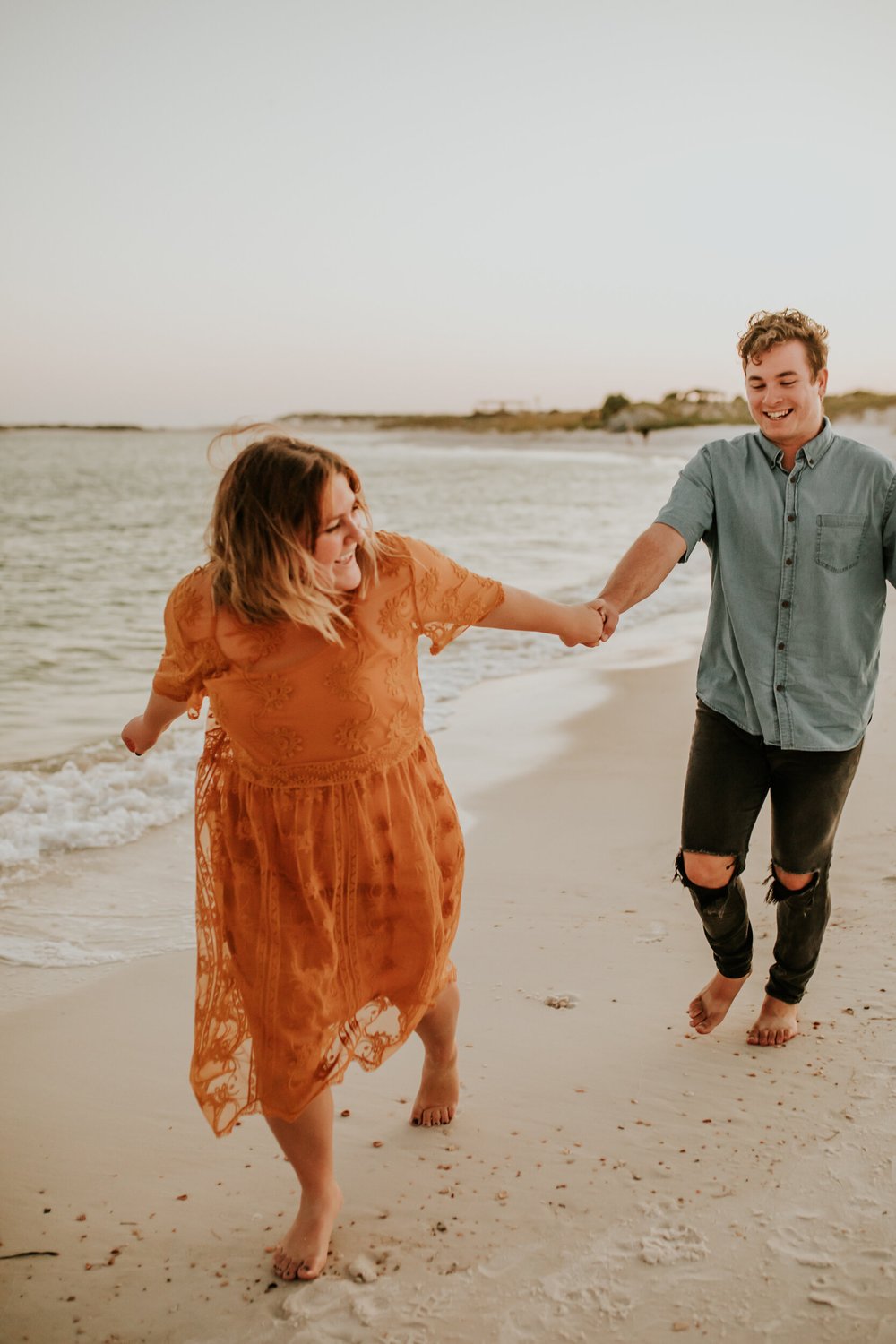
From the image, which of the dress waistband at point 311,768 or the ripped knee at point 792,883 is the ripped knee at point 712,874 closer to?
the ripped knee at point 792,883

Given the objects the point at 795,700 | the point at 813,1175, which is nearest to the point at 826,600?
the point at 795,700

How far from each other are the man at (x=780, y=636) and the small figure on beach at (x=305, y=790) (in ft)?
3.07

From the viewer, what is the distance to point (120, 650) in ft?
33.9

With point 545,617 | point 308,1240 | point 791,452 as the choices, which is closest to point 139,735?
point 545,617

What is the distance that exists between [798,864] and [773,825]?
0.44 ft

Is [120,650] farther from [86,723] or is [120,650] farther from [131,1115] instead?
[131,1115]

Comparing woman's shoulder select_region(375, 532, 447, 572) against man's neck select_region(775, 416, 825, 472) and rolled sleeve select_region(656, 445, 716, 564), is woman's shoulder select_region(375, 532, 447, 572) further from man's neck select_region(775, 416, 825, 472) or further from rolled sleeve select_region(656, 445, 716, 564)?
man's neck select_region(775, 416, 825, 472)

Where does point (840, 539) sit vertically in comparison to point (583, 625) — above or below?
above

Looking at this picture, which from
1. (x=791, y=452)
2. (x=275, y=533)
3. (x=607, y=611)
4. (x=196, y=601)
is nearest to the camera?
(x=275, y=533)

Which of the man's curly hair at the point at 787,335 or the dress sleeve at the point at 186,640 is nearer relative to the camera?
the dress sleeve at the point at 186,640

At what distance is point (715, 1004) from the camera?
127 inches

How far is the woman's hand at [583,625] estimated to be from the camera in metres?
2.97

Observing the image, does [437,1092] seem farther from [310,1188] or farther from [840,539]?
[840,539]

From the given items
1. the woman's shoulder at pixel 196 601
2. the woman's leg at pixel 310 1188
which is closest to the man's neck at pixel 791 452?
the woman's shoulder at pixel 196 601
